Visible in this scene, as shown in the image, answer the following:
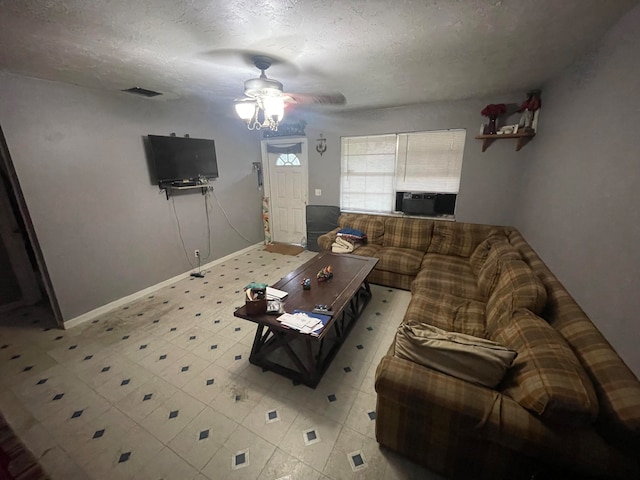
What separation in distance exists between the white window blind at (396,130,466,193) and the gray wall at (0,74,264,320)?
122 inches

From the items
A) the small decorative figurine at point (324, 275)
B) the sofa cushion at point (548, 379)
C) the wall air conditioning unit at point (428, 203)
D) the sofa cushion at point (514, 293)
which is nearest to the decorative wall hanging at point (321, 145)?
the wall air conditioning unit at point (428, 203)

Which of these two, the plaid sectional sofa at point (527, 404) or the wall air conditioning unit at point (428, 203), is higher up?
the wall air conditioning unit at point (428, 203)

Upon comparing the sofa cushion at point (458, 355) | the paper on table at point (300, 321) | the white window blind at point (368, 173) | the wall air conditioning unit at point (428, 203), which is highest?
the white window blind at point (368, 173)

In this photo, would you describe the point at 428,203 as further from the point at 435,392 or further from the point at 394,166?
the point at 435,392

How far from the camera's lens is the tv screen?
10.8 ft

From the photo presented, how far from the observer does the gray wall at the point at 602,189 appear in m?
1.24

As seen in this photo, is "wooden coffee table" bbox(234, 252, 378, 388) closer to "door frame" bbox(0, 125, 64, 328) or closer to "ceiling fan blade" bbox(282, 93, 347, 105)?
"ceiling fan blade" bbox(282, 93, 347, 105)

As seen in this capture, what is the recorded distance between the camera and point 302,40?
1.65m

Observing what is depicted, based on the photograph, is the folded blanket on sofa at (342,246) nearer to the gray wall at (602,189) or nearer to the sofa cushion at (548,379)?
the gray wall at (602,189)

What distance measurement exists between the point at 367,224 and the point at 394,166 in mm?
1009

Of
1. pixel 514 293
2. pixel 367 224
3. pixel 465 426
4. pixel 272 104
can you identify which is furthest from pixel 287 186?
pixel 465 426

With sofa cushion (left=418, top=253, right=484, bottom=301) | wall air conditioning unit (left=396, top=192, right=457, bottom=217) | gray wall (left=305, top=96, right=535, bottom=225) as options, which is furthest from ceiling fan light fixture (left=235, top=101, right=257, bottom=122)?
wall air conditioning unit (left=396, top=192, right=457, bottom=217)

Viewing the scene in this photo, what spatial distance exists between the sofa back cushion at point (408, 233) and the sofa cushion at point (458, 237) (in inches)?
4.0

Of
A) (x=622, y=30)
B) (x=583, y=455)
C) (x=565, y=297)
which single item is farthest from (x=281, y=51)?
(x=583, y=455)
